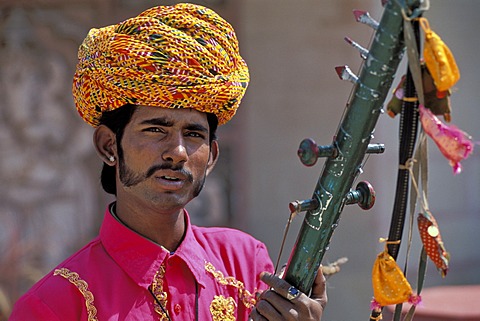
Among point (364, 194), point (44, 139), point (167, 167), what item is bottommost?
point (44, 139)

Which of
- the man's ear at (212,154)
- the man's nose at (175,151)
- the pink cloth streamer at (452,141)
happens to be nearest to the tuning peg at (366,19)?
the pink cloth streamer at (452,141)

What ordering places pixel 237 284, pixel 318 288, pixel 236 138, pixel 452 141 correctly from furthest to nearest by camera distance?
pixel 236 138, pixel 237 284, pixel 318 288, pixel 452 141

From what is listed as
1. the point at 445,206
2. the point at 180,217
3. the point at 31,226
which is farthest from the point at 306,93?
the point at 180,217

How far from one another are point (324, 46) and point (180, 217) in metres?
3.37

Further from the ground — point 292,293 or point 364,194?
point 364,194

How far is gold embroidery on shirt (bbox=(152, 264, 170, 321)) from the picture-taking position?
2.39 m

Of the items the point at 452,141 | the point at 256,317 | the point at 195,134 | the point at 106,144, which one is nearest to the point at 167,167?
the point at 195,134

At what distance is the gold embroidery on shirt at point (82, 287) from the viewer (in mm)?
2295

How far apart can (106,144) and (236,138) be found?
131 inches

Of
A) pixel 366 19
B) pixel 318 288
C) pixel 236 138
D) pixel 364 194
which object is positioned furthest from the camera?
pixel 236 138

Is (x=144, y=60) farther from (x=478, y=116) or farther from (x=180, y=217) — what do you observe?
(x=478, y=116)

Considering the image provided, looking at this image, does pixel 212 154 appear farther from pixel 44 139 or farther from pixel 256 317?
pixel 44 139

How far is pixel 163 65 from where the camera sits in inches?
92.9

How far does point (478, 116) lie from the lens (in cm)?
676
